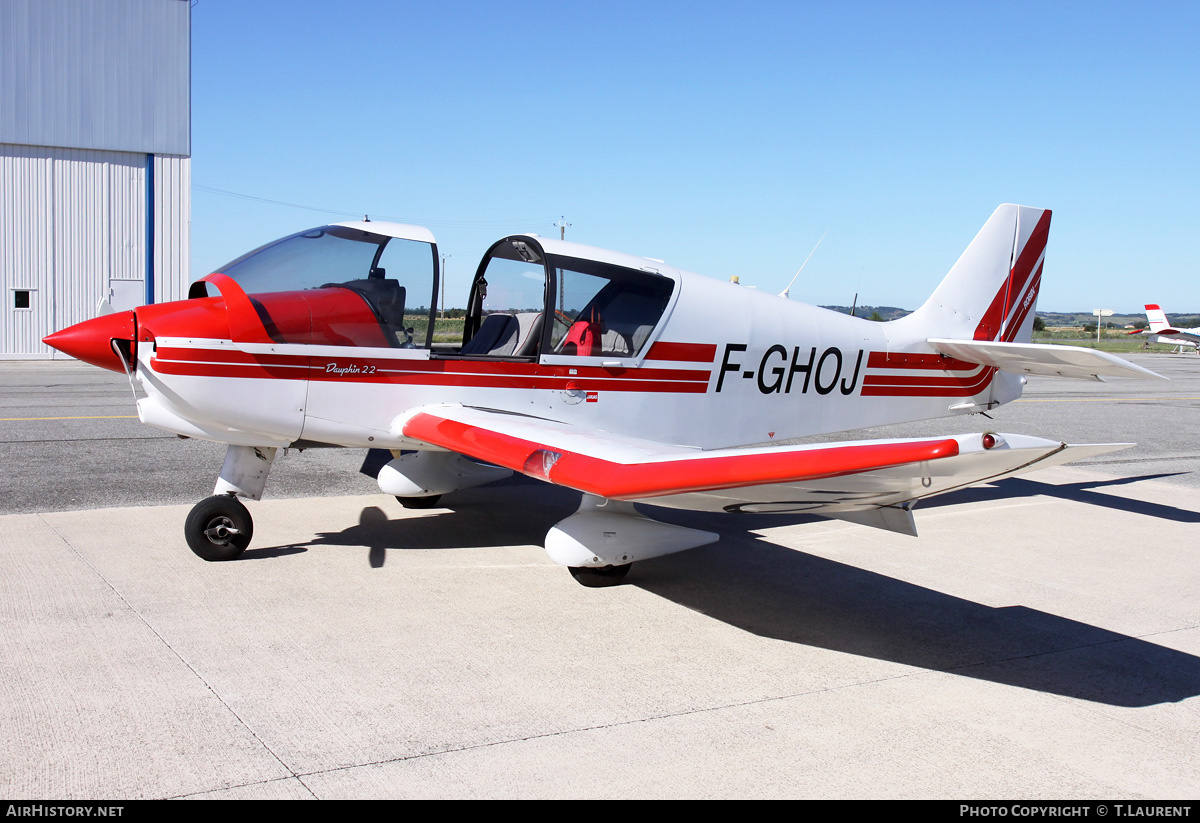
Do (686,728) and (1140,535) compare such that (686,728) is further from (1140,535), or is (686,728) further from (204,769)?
(1140,535)

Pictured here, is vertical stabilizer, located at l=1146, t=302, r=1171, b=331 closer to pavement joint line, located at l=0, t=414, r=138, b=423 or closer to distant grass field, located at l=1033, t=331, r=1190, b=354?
distant grass field, located at l=1033, t=331, r=1190, b=354

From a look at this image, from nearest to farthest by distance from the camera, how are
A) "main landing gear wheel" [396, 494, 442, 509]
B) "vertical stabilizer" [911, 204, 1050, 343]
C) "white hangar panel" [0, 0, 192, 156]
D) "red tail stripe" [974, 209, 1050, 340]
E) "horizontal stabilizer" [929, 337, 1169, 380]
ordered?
"horizontal stabilizer" [929, 337, 1169, 380]
"main landing gear wheel" [396, 494, 442, 509]
"vertical stabilizer" [911, 204, 1050, 343]
"red tail stripe" [974, 209, 1050, 340]
"white hangar panel" [0, 0, 192, 156]

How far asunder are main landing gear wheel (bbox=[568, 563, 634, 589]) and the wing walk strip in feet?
3.37

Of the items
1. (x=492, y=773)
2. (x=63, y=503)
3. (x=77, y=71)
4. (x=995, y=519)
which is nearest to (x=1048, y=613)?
(x=995, y=519)

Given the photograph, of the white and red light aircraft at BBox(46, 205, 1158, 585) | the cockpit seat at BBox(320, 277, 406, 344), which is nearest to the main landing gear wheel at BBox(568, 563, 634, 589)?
the white and red light aircraft at BBox(46, 205, 1158, 585)

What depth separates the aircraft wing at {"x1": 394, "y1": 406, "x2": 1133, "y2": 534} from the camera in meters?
3.15

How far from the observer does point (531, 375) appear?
584 centimetres

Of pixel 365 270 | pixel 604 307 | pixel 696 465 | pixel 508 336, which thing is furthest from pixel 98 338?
pixel 696 465

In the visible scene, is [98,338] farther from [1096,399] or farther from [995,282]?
[1096,399]

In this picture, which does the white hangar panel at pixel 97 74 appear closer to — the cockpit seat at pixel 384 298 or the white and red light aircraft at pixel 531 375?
the white and red light aircraft at pixel 531 375

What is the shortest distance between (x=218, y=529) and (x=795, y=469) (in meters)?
3.85

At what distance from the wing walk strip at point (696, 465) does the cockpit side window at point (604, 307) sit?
146cm

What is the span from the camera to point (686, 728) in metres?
3.44

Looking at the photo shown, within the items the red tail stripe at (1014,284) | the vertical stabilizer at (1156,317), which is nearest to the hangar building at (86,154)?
the red tail stripe at (1014,284)
